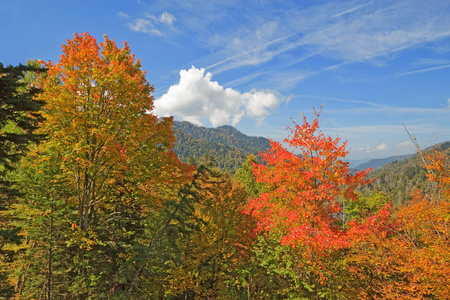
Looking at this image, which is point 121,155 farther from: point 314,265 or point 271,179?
point 314,265

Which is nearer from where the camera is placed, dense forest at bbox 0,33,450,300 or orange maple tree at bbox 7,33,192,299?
dense forest at bbox 0,33,450,300

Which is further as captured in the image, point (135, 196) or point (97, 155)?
point (135, 196)

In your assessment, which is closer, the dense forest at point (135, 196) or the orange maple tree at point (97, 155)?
the dense forest at point (135, 196)

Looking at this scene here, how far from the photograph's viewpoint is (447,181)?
8.84m

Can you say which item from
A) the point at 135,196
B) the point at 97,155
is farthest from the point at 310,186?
the point at 97,155

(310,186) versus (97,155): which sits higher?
(97,155)

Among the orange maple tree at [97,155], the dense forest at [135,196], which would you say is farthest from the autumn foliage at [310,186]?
the orange maple tree at [97,155]

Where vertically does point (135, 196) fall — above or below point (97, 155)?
below

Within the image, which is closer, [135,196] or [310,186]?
[310,186]

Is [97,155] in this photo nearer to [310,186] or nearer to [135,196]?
[135,196]

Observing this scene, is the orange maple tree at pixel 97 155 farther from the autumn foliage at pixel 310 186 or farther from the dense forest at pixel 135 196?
the autumn foliage at pixel 310 186

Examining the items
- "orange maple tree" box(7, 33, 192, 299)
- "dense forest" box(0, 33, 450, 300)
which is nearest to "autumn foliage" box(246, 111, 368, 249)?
"dense forest" box(0, 33, 450, 300)

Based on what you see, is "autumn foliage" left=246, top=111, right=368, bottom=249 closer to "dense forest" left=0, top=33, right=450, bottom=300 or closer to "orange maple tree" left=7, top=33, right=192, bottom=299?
"dense forest" left=0, top=33, right=450, bottom=300

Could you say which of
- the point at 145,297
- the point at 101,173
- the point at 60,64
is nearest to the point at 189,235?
the point at 145,297
